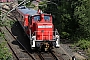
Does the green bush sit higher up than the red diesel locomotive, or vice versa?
the red diesel locomotive

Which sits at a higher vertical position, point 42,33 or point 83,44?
point 42,33

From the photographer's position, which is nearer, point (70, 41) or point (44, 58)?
point (44, 58)

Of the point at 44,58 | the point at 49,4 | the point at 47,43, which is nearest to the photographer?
the point at 44,58

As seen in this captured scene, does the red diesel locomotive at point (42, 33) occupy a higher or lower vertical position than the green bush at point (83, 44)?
higher

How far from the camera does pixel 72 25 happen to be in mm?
22938

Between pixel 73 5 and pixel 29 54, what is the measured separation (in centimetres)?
652

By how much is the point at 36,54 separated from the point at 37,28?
1836mm

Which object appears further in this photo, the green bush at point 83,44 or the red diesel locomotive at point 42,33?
the green bush at point 83,44

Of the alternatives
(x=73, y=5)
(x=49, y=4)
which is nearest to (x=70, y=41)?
(x=73, y=5)

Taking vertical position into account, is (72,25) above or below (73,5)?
below

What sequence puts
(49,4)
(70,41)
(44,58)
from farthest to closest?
(49,4) → (70,41) → (44,58)

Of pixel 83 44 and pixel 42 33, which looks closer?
pixel 42 33

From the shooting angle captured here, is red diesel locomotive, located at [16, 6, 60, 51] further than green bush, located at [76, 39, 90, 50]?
No

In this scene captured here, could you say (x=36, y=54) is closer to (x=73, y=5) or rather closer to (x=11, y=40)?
(x=11, y=40)
